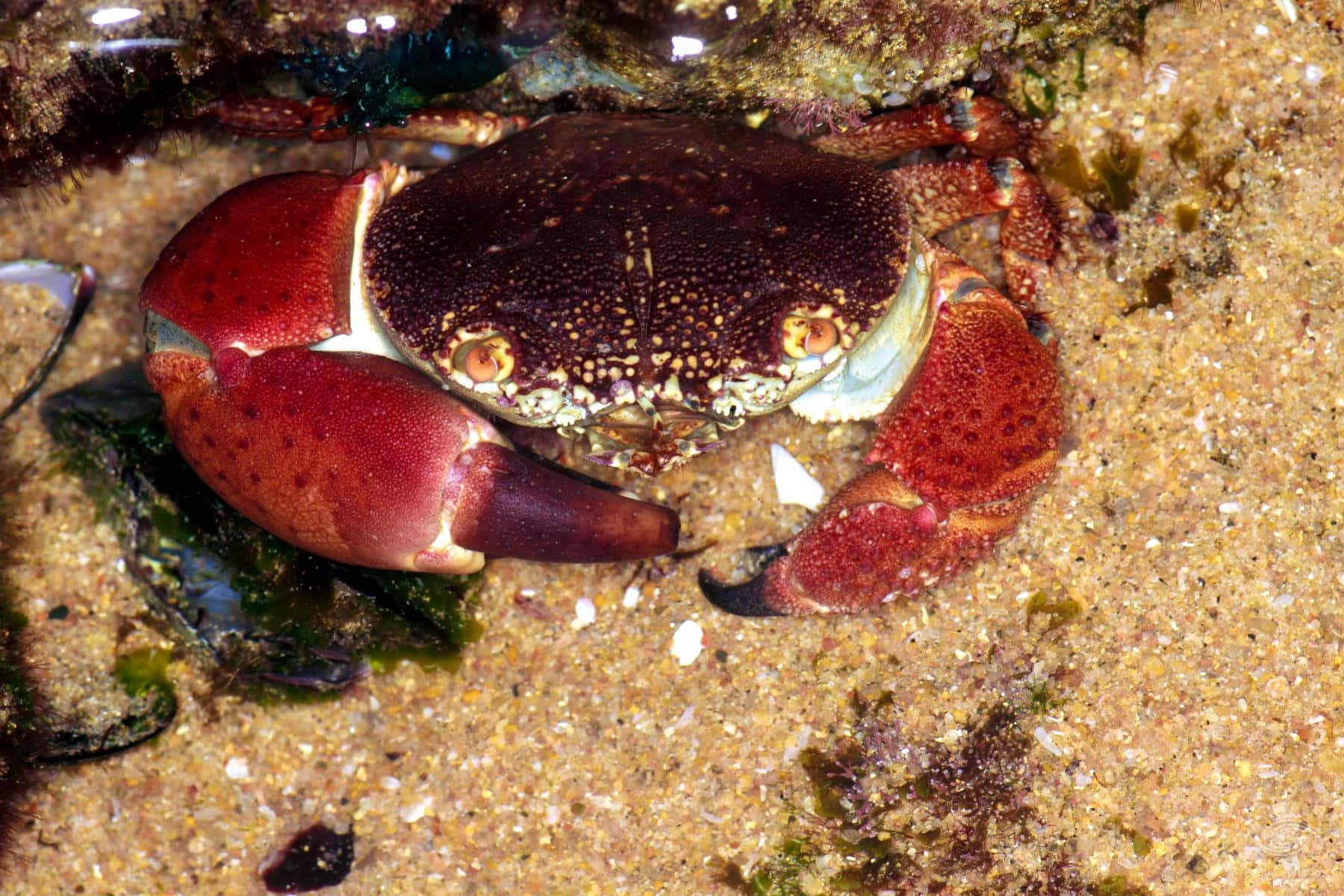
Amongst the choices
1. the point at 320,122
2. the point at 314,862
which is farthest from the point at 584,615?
the point at 320,122

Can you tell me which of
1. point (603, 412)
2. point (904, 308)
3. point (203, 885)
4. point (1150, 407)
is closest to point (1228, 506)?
point (1150, 407)

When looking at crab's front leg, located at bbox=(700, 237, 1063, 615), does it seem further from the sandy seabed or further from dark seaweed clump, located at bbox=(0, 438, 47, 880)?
dark seaweed clump, located at bbox=(0, 438, 47, 880)

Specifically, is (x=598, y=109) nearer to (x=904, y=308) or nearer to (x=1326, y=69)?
(x=904, y=308)

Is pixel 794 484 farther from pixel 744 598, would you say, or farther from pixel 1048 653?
pixel 1048 653

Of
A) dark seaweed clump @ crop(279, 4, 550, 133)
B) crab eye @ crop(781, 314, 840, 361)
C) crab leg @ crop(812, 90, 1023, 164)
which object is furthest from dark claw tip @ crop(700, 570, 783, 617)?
dark seaweed clump @ crop(279, 4, 550, 133)

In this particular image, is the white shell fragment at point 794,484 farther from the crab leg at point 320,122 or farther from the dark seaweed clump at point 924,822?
the crab leg at point 320,122

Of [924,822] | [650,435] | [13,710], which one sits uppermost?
[650,435]
